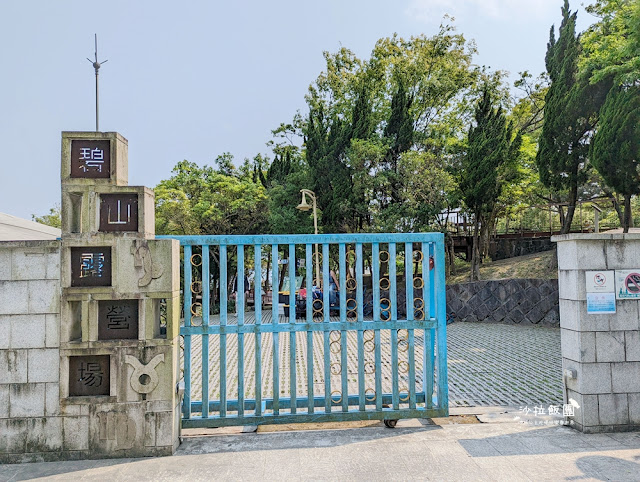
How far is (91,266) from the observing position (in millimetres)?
3779

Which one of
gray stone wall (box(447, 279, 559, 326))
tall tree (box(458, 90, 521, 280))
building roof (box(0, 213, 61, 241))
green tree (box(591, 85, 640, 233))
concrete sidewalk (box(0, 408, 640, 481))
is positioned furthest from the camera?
tall tree (box(458, 90, 521, 280))

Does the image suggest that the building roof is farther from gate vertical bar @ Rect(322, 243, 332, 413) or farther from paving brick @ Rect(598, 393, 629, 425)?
paving brick @ Rect(598, 393, 629, 425)

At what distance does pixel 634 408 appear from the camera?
4.07 meters

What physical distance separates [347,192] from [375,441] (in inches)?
594

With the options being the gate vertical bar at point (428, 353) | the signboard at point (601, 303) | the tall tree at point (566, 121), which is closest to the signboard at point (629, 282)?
the signboard at point (601, 303)

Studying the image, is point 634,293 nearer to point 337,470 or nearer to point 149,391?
point 337,470

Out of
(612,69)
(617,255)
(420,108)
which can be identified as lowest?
(617,255)

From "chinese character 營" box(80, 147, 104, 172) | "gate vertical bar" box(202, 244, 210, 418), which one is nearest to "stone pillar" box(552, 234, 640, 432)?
"gate vertical bar" box(202, 244, 210, 418)

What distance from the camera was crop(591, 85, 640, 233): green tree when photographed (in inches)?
422

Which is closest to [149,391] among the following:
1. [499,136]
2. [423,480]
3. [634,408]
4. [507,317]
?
[423,480]

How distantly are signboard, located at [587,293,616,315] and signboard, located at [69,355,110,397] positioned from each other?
13.8ft

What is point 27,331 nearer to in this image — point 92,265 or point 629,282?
point 92,265

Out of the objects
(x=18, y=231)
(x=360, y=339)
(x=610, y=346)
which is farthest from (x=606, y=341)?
(x=18, y=231)

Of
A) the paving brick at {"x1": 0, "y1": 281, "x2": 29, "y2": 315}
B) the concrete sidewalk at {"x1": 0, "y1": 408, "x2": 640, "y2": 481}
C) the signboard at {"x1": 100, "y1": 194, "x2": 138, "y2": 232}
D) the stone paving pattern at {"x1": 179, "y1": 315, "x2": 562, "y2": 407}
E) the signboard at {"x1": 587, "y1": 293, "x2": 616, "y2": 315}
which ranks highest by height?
the signboard at {"x1": 100, "y1": 194, "x2": 138, "y2": 232}
